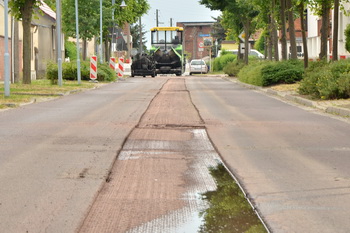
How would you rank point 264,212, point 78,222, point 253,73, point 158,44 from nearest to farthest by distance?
point 78,222 < point 264,212 < point 253,73 < point 158,44

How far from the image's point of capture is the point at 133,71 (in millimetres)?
59031

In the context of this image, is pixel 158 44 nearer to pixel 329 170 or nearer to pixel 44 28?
pixel 44 28

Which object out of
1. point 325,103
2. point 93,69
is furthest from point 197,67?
point 325,103

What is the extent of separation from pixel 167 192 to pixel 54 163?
2.42 m

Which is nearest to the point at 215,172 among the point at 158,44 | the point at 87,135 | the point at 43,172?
the point at 43,172

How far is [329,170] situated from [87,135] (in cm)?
498

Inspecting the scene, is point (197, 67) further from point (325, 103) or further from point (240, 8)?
point (325, 103)

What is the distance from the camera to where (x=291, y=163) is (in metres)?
9.84

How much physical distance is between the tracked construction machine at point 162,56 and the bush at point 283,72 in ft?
82.5

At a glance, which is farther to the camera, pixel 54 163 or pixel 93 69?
pixel 93 69

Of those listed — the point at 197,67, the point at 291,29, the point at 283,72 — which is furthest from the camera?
the point at 197,67

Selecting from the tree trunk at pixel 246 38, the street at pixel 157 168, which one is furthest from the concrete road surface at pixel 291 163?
the tree trunk at pixel 246 38

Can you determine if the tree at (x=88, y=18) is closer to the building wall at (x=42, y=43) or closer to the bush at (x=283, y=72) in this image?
the building wall at (x=42, y=43)

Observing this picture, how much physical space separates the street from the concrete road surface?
1 centimetres
